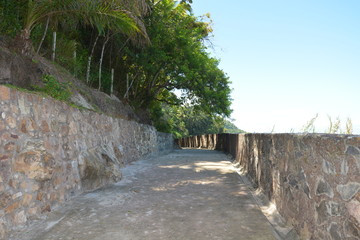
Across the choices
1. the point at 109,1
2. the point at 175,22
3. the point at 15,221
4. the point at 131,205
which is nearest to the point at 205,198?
the point at 131,205

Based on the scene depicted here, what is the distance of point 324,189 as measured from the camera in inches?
113

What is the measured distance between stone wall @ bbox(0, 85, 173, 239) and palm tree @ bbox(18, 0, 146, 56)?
2.90 metres

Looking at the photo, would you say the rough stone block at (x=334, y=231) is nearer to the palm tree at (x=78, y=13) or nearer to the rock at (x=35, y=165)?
the rock at (x=35, y=165)

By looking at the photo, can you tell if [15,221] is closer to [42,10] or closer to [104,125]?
[104,125]

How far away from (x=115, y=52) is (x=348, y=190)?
1476 centimetres

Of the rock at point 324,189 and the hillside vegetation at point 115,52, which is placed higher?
the hillside vegetation at point 115,52

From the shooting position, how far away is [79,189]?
5.49 m

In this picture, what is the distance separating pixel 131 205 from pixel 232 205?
167 cm

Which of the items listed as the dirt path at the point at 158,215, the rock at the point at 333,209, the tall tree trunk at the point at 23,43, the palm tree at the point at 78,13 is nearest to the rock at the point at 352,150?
the rock at the point at 333,209

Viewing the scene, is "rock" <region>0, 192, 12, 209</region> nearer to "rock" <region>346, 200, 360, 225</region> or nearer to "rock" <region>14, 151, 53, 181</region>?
"rock" <region>14, 151, 53, 181</region>

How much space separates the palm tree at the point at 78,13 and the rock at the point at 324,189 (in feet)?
23.1

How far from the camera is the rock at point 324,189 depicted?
2737mm

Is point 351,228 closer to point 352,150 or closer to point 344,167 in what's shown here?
point 344,167

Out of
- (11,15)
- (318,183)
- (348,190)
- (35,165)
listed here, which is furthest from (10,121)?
(11,15)
